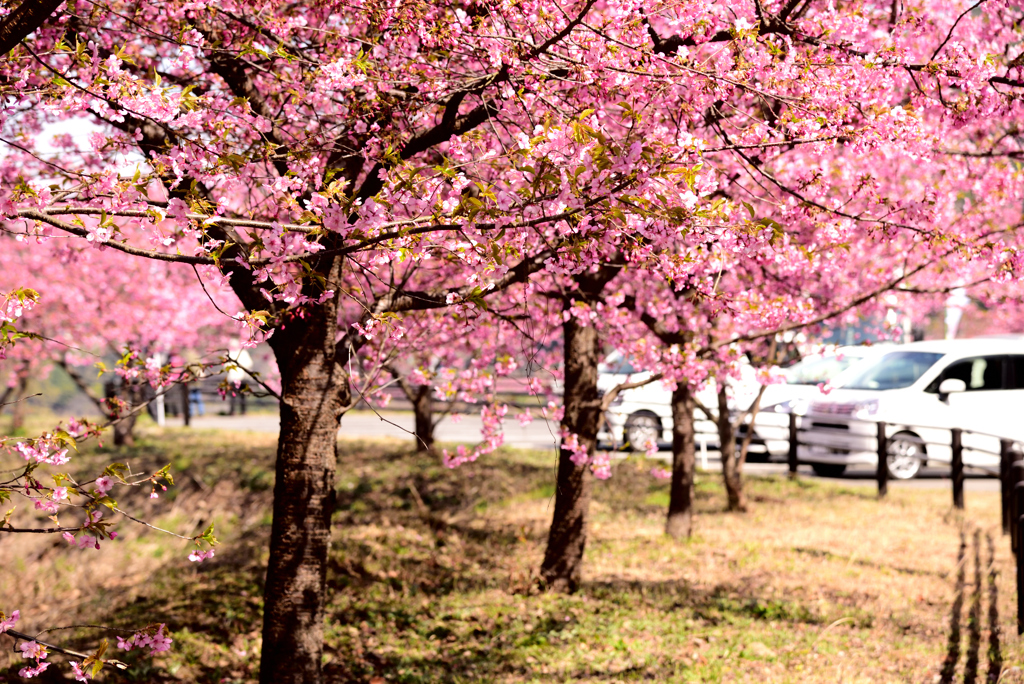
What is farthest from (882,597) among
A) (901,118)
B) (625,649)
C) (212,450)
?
(212,450)

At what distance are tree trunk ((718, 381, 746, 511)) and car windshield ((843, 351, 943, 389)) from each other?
12.4 feet

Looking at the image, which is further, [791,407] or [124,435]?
[124,435]

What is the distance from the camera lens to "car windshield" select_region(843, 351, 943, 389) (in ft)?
42.2

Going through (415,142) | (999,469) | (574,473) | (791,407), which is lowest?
(999,469)

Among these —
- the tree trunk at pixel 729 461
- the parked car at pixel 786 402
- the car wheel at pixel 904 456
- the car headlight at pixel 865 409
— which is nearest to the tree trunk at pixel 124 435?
the parked car at pixel 786 402

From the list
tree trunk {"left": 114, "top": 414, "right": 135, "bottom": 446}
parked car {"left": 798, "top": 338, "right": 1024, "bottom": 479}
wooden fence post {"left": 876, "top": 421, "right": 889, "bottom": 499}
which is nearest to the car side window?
parked car {"left": 798, "top": 338, "right": 1024, "bottom": 479}

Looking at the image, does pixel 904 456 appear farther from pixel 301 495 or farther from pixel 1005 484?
pixel 301 495

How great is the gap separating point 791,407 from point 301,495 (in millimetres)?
10742

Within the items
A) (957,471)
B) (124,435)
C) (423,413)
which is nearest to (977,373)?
(957,471)

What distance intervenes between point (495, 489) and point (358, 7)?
849 centimetres

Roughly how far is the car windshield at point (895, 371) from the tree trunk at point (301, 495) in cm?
1063

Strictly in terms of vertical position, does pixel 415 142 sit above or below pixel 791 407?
above

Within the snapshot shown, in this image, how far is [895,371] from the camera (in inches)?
517

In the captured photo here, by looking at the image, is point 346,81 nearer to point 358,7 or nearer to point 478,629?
point 358,7
